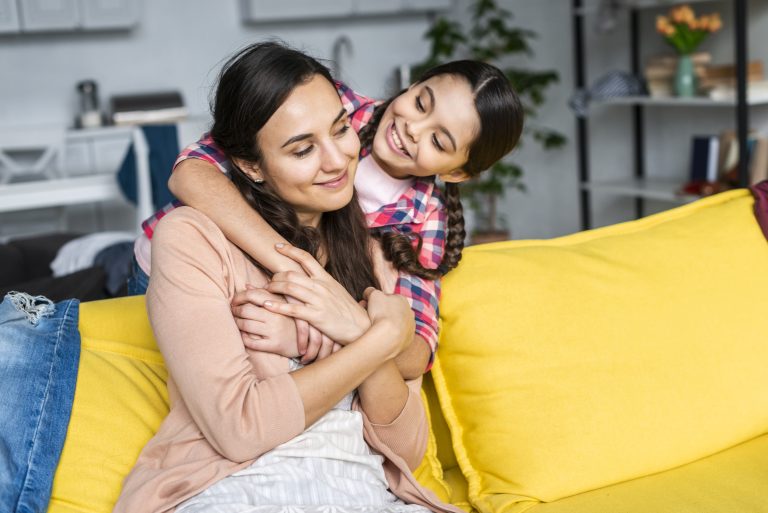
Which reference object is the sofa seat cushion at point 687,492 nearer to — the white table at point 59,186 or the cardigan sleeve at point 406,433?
the cardigan sleeve at point 406,433

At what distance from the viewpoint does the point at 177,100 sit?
527 centimetres

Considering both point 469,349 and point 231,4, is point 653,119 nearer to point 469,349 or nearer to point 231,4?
point 231,4

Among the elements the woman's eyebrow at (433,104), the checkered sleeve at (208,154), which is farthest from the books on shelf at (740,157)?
the checkered sleeve at (208,154)

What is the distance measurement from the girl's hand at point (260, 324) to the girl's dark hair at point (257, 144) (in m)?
0.18

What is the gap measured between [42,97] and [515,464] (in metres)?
4.47

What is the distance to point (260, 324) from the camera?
1.39 m

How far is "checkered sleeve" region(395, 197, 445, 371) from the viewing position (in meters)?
1.64

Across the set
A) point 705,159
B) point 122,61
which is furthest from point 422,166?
point 122,61

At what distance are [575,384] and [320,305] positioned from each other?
20.7 inches

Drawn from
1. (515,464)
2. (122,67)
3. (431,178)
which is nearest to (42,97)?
(122,67)

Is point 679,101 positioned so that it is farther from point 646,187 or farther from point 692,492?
point 692,492

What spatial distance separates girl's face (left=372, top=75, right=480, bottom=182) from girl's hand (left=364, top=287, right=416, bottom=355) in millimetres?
313

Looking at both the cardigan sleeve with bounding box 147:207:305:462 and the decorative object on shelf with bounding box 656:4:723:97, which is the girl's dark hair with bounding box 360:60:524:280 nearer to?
the cardigan sleeve with bounding box 147:207:305:462

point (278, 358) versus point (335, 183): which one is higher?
point (335, 183)
